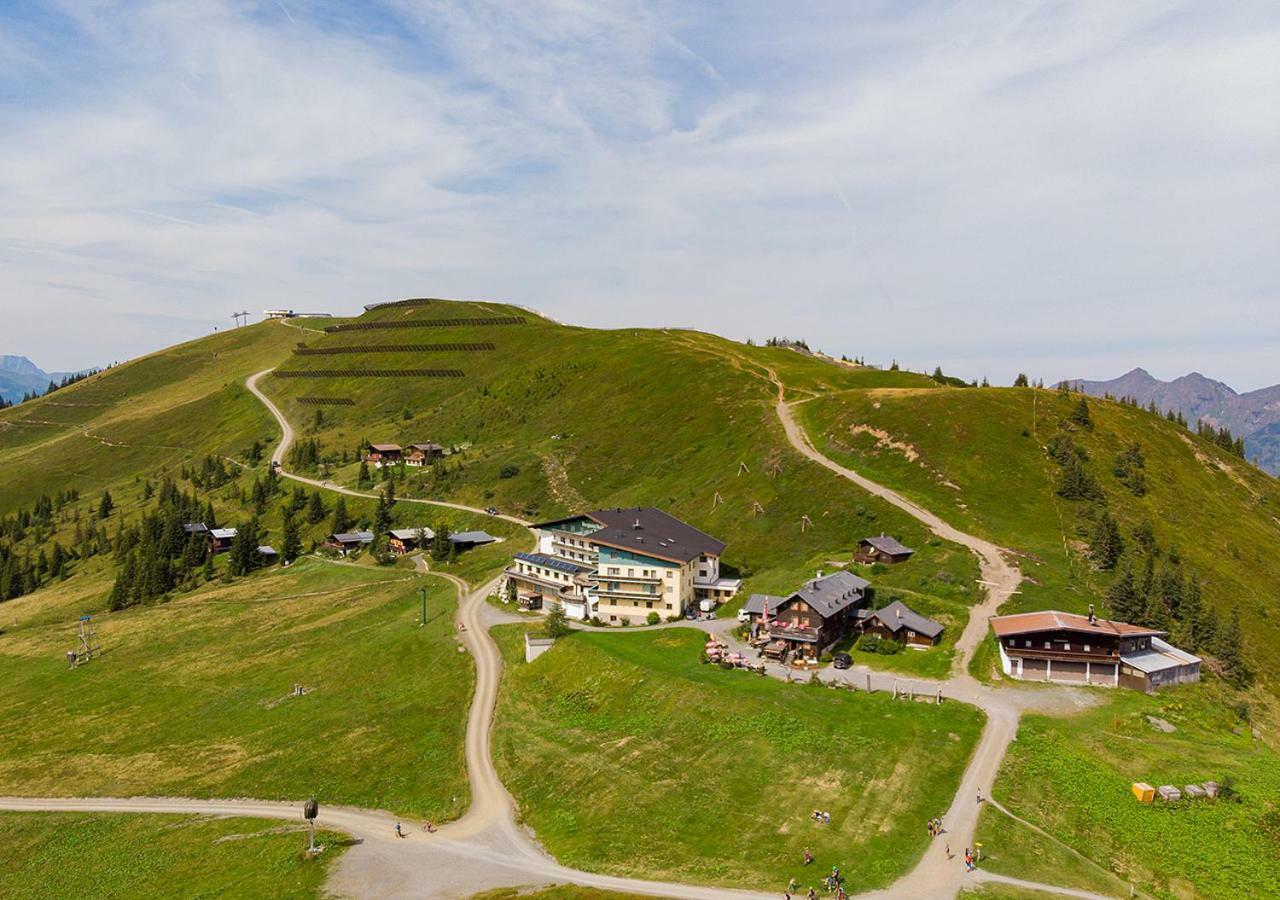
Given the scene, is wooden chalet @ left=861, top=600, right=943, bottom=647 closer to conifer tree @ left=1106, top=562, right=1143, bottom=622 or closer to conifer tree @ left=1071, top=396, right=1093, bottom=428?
conifer tree @ left=1106, top=562, right=1143, bottom=622

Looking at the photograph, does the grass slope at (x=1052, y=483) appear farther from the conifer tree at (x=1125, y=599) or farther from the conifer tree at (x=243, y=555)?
the conifer tree at (x=243, y=555)

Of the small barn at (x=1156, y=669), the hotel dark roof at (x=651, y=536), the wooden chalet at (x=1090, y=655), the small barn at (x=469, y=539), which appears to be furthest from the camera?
the small barn at (x=469, y=539)

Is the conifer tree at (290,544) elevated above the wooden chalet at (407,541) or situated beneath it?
situated beneath

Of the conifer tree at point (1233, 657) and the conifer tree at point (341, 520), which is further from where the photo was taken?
the conifer tree at point (341, 520)

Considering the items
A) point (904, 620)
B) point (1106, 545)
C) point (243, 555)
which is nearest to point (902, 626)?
point (904, 620)

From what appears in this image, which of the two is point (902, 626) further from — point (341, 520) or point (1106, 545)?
point (341, 520)

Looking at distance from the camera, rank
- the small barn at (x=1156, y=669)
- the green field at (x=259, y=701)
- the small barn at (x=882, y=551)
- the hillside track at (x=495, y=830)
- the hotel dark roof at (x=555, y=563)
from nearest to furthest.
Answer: the hillside track at (x=495, y=830), the small barn at (x=1156, y=669), the green field at (x=259, y=701), the small barn at (x=882, y=551), the hotel dark roof at (x=555, y=563)

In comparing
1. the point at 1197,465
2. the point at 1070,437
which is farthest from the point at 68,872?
the point at 1197,465

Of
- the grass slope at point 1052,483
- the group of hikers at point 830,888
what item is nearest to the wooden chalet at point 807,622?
Answer: the grass slope at point 1052,483
